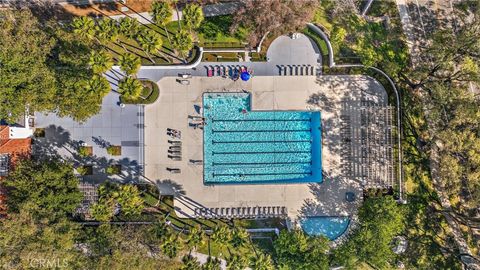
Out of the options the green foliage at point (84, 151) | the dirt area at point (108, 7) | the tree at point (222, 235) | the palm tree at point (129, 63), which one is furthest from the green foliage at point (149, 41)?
the tree at point (222, 235)

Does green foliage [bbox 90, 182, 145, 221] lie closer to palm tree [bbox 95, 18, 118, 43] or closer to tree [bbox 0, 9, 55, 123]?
tree [bbox 0, 9, 55, 123]

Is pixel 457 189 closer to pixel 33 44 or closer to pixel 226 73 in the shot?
pixel 226 73

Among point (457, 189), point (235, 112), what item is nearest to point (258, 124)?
point (235, 112)

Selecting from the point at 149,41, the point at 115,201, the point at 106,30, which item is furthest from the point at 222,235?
the point at 106,30

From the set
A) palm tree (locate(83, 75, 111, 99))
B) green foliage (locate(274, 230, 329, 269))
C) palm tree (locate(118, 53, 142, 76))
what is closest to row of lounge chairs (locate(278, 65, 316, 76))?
palm tree (locate(118, 53, 142, 76))

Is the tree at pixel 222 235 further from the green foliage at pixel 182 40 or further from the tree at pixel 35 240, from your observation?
the green foliage at pixel 182 40
